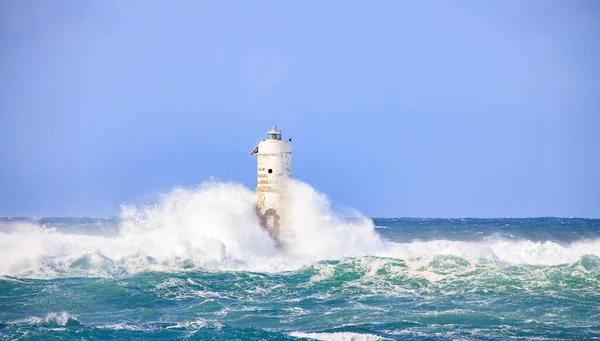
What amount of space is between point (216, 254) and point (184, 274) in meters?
1.94

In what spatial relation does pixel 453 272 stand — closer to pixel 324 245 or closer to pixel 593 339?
pixel 324 245

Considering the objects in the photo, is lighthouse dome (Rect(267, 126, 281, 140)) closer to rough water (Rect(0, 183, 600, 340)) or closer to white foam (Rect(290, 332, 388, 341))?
rough water (Rect(0, 183, 600, 340))

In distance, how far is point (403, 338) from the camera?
562 inches

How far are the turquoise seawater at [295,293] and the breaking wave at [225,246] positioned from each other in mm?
60

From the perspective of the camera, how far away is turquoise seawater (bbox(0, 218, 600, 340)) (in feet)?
48.8

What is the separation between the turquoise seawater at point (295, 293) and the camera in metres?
14.9

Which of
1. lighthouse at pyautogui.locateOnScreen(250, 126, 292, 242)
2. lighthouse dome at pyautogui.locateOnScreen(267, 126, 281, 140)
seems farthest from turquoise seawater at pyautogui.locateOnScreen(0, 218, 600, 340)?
lighthouse dome at pyautogui.locateOnScreen(267, 126, 281, 140)

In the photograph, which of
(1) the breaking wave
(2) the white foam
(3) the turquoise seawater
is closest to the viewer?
(2) the white foam

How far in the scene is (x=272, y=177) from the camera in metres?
23.1

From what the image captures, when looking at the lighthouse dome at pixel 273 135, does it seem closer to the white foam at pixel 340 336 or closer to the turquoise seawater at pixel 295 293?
the turquoise seawater at pixel 295 293

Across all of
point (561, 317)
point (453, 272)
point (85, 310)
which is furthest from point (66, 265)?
point (561, 317)

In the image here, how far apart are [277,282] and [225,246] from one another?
10.7ft

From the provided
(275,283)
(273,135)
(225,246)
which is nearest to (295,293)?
(275,283)

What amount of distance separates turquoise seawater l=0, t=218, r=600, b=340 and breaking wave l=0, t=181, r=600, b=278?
0.06 meters
